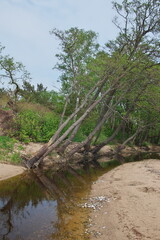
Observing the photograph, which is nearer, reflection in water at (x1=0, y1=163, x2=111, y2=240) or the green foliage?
reflection in water at (x1=0, y1=163, x2=111, y2=240)

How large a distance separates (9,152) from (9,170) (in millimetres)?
2784

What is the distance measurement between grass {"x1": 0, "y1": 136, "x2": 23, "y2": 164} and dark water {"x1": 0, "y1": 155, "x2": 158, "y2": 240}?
2112mm

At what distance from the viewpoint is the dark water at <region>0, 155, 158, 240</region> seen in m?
5.69

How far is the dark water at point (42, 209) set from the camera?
5.69 metres

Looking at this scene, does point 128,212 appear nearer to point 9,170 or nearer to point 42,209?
point 42,209

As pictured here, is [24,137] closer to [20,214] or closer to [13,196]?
[13,196]

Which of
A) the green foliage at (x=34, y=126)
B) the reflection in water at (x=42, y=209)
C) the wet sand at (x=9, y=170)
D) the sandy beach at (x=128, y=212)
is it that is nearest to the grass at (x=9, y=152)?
the wet sand at (x=9, y=170)

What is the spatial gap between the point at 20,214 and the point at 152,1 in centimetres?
1703

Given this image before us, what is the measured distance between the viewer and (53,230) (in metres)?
5.87

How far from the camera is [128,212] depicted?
6.64 m

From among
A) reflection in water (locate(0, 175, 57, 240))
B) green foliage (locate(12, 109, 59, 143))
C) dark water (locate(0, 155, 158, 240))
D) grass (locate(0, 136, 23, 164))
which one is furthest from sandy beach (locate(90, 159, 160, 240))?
green foliage (locate(12, 109, 59, 143))

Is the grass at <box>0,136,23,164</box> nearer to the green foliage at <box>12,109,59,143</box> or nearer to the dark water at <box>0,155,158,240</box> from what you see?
the green foliage at <box>12,109,59,143</box>

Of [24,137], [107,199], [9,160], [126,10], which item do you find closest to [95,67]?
[126,10]

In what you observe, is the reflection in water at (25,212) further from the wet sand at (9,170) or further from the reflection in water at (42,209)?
the wet sand at (9,170)
